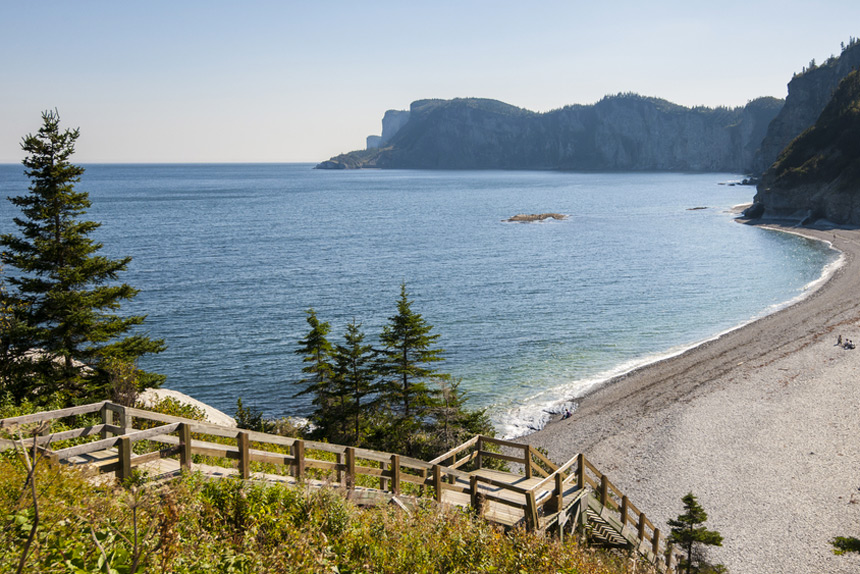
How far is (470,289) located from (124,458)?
53.4m

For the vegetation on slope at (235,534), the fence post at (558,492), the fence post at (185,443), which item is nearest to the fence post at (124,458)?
the vegetation on slope at (235,534)

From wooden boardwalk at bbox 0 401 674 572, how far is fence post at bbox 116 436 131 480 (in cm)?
1

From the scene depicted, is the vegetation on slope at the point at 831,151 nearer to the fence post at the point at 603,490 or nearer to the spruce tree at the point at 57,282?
the fence post at the point at 603,490

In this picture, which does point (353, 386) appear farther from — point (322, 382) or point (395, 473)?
point (395, 473)

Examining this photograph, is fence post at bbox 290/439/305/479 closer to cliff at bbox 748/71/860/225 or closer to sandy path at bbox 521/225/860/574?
sandy path at bbox 521/225/860/574

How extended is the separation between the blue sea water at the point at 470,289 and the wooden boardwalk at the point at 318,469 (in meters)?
17.3

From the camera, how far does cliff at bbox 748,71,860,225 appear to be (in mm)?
97938

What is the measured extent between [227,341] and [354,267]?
2952 cm

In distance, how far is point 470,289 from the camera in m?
61.1

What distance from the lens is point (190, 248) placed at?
83.7 m

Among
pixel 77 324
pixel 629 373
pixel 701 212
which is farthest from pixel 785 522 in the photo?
pixel 701 212

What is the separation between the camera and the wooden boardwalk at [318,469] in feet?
29.1

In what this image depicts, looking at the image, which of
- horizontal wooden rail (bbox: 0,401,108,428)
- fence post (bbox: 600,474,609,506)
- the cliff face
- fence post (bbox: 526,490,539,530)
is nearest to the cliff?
the cliff face

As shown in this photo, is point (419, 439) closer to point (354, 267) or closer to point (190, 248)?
point (354, 267)
